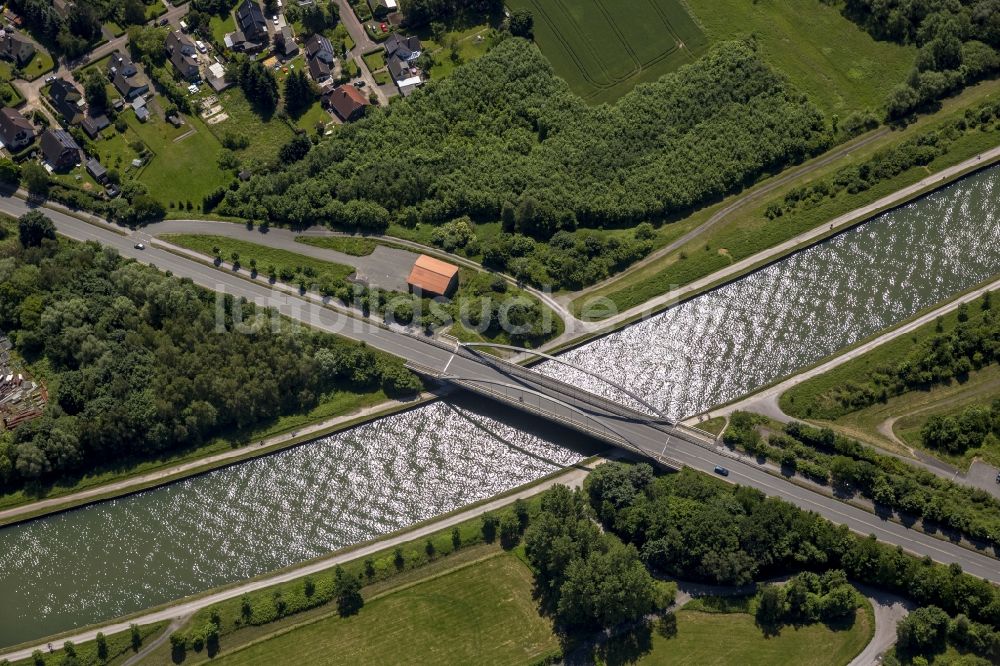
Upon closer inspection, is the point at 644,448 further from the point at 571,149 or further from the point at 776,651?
the point at 571,149

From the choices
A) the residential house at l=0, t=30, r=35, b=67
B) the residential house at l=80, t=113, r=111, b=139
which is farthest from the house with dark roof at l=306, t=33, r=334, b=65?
the residential house at l=0, t=30, r=35, b=67

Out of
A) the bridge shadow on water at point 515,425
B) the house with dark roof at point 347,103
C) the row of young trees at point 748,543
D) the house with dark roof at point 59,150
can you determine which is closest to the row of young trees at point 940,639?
the row of young trees at point 748,543

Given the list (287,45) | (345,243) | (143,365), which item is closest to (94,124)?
(287,45)

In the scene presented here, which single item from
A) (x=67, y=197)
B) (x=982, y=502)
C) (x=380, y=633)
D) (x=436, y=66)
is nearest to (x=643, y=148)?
(x=436, y=66)

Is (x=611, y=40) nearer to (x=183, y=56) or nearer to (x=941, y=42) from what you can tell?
(x=941, y=42)

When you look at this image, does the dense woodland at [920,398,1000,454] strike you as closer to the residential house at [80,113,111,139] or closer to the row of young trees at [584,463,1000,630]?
the row of young trees at [584,463,1000,630]

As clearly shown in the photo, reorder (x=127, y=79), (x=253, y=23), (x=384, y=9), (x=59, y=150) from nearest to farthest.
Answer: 1. (x=59, y=150)
2. (x=127, y=79)
3. (x=253, y=23)
4. (x=384, y=9)

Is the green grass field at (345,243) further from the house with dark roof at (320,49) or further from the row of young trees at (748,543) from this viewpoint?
the row of young trees at (748,543)
